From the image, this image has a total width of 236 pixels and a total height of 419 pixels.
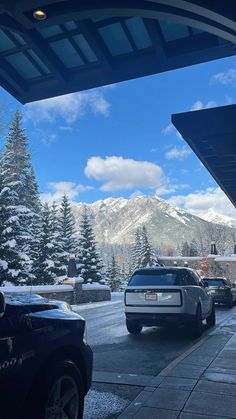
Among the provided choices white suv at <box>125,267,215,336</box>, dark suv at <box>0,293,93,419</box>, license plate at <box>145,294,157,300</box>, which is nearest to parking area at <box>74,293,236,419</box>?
white suv at <box>125,267,215,336</box>

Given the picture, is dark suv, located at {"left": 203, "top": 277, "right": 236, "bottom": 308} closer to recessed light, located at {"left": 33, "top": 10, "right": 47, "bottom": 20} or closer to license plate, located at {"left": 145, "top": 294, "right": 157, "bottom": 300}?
license plate, located at {"left": 145, "top": 294, "right": 157, "bottom": 300}

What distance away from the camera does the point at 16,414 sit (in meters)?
3.03

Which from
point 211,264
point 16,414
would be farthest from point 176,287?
point 211,264

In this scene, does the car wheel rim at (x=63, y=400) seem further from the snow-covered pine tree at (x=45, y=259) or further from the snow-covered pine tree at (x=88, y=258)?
the snow-covered pine tree at (x=88, y=258)

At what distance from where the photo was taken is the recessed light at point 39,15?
5.02 metres

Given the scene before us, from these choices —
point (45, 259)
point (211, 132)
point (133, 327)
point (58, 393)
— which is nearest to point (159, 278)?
point (133, 327)

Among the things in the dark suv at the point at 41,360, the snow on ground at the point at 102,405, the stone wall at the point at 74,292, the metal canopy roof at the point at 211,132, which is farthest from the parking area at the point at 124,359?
the stone wall at the point at 74,292

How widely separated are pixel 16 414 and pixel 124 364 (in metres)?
4.61

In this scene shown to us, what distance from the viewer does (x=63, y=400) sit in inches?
142

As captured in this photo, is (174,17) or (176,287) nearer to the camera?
(174,17)

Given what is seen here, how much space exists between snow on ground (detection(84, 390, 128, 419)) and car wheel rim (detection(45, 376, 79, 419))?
1066 mm

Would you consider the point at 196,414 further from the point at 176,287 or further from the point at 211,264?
the point at 211,264

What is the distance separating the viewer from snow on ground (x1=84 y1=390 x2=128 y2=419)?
4.78 metres

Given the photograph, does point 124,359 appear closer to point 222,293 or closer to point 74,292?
point 222,293
